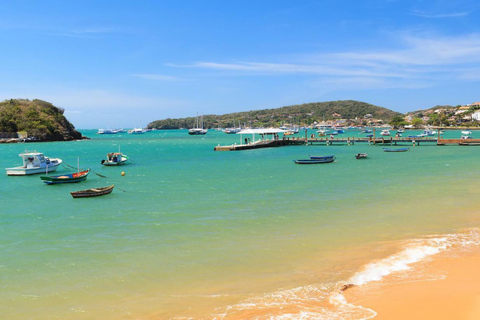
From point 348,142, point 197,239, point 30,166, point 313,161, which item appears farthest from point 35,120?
point 197,239

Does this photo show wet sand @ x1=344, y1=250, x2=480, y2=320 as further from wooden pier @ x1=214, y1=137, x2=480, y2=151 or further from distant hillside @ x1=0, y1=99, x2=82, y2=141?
distant hillside @ x1=0, y1=99, x2=82, y2=141

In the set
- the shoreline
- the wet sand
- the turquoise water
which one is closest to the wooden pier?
the turquoise water

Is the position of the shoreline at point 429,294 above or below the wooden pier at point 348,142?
below

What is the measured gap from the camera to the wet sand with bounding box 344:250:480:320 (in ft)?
31.0

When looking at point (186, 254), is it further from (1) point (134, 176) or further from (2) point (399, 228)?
(1) point (134, 176)

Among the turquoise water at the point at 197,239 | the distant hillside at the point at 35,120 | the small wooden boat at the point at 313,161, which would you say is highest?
the distant hillside at the point at 35,120

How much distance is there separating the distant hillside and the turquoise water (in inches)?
4574

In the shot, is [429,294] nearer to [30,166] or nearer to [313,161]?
[313,161]

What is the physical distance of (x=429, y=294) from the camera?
10562 millimetres

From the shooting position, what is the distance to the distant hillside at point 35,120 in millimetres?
136125

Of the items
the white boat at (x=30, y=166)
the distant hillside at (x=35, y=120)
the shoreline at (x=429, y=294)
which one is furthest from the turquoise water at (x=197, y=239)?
the distant hillside at (x=35, y=120)

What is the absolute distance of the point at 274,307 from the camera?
10.2 m

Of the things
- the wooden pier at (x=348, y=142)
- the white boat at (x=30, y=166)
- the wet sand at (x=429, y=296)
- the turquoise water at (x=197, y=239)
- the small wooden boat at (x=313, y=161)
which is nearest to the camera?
the wet sand at (x=429, y=296)

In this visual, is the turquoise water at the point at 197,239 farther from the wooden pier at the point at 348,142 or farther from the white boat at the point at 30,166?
the wooden pier at the point at 348,142
